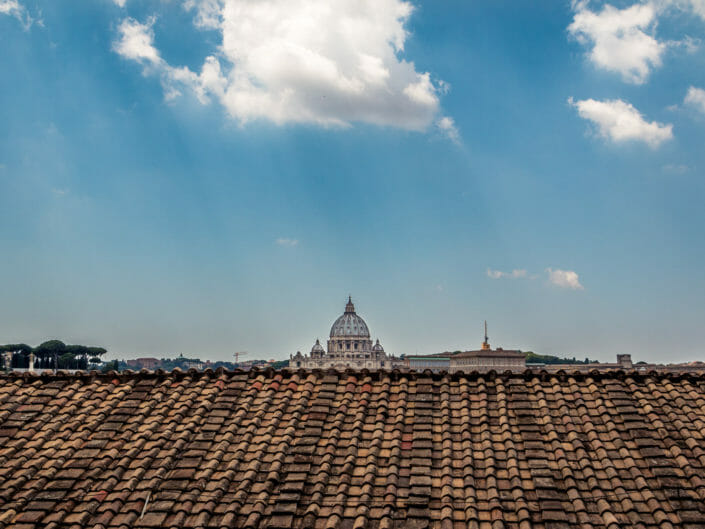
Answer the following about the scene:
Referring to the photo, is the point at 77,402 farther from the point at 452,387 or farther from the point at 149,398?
the point at 452,387

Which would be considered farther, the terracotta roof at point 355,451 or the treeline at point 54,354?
the treeline at point 54,354

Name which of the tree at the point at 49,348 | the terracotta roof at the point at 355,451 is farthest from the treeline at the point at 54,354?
the terracotta roof at the point at 355,451

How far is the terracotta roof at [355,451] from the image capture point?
6711 millimetres

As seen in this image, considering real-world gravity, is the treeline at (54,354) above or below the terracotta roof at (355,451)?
above

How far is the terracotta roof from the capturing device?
22.0ft

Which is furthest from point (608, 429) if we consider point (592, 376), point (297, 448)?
point (297, 448)

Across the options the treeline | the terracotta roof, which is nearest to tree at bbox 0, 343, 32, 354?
the treeline

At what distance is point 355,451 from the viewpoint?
7.63 m

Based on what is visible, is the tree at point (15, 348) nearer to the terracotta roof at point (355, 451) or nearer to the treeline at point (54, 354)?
the treeline at point (54, 354)

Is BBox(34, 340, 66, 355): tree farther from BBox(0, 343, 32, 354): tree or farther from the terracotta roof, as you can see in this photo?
the terracotta roof

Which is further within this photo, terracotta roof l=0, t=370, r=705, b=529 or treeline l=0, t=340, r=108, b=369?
treeline l=0, t=340, r=108, b=369

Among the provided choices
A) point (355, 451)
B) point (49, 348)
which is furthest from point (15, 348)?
point (355, 451)

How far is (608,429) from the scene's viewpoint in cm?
798

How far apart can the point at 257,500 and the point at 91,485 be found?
6.64ft
